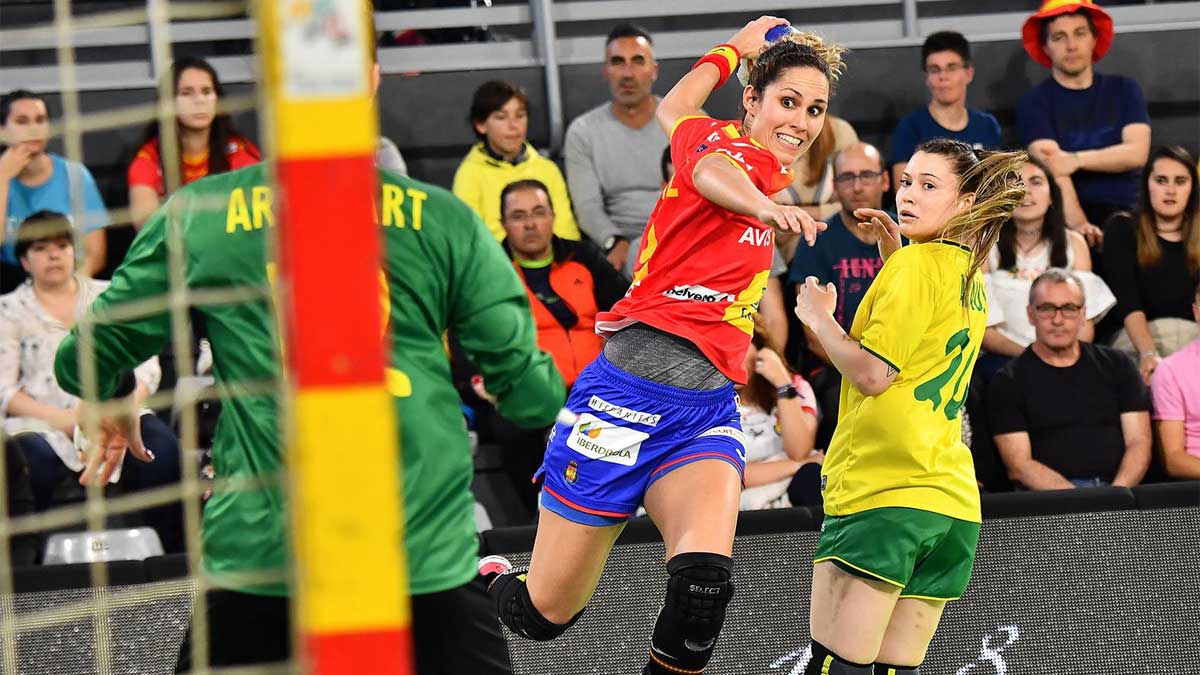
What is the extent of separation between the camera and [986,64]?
345 inches

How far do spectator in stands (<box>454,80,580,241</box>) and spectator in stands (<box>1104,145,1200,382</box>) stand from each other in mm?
2651

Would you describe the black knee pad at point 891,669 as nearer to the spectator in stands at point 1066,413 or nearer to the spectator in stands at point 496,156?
the spectator in stands at point 1066,413

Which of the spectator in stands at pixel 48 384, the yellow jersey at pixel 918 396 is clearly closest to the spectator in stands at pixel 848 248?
the yellow jersey at pixel 918 396

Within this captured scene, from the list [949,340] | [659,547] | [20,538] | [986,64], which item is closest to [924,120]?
[986,64]

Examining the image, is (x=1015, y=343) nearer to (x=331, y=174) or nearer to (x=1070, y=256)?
(x=1070, y=256)

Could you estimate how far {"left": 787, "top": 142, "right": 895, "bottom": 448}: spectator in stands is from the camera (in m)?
7.12

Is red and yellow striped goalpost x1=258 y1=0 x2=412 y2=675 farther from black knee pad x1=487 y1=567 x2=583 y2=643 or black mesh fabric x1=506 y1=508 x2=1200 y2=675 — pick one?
black mesh fabric x1=506 y1=508 x2=1200 y2=675

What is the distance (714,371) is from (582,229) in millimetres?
3277

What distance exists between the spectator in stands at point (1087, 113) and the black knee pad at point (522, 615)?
4371 mm

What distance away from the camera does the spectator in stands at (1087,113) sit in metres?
8.06

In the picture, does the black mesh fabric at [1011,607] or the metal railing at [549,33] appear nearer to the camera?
the black mesh fabric at [1011,607]

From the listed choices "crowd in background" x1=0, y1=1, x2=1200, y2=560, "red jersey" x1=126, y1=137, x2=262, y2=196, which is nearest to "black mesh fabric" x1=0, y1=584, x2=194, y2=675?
"crowd in background" x1=0, y1=1, x2=1200, y2=560

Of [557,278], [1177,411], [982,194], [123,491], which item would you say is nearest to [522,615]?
[982,194]

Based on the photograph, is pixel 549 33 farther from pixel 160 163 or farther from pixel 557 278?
pixel 160 163
